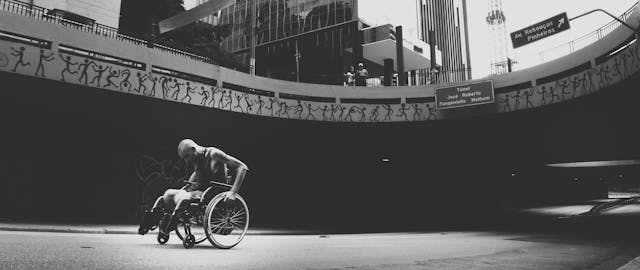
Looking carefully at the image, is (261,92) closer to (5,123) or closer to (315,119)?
(315,119)

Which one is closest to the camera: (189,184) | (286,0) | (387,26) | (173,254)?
(173,254)

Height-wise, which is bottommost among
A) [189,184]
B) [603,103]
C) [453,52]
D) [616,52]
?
[189,184]

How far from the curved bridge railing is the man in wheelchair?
10.3 meters

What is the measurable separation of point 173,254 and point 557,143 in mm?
24343

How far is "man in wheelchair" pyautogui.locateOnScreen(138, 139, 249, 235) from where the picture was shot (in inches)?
206

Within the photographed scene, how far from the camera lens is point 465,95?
20172mm

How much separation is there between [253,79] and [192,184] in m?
13.8

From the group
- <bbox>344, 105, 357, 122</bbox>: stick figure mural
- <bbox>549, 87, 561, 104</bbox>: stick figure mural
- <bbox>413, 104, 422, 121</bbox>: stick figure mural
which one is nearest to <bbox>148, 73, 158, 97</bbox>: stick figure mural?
<bbox>344, 105, 357, 122</bbox>: stick figure mural

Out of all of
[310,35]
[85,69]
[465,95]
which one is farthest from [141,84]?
[310,35]

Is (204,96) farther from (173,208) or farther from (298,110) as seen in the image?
(173,208)

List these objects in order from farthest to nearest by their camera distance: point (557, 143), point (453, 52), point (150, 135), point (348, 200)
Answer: point (453, 52), point (348, 200), point (557, 143), point (150, 135)

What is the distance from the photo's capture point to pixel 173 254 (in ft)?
15.2

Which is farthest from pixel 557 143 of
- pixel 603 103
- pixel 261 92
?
pixel 261 92

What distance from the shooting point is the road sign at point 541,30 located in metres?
12.5
